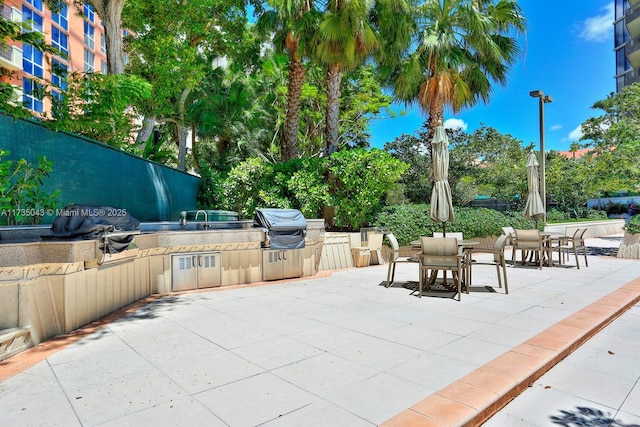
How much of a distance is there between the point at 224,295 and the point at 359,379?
3.95 meters

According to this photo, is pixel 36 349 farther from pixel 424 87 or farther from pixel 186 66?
pixel 424 87

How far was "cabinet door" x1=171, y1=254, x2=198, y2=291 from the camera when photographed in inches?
270

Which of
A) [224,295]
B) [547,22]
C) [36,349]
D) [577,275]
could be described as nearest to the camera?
[36,349]

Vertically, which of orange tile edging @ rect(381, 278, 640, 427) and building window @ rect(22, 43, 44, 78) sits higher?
building window @ rect(22, 43, 44, 78)

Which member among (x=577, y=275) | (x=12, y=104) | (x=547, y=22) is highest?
(x=547, y=22)

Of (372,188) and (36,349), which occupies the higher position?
(372,188)

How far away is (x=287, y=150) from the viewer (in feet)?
48.5

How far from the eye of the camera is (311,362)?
369 centimetres

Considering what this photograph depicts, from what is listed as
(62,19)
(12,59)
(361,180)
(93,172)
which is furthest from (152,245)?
(62,19)

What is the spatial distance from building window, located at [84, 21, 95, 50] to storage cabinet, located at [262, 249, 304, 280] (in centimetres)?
3605

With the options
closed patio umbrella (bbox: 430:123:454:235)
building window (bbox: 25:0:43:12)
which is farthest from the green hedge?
building window (bbox: 25:0:43:12)

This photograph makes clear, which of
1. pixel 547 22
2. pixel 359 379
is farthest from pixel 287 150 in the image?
pixel 547 22

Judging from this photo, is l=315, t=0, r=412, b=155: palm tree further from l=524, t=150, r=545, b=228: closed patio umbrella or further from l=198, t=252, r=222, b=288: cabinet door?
l=198, t=252, r=222, b=288: cabinet door

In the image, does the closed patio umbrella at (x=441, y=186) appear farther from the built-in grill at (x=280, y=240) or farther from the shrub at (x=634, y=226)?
the shrub at (x=634, y=226)
